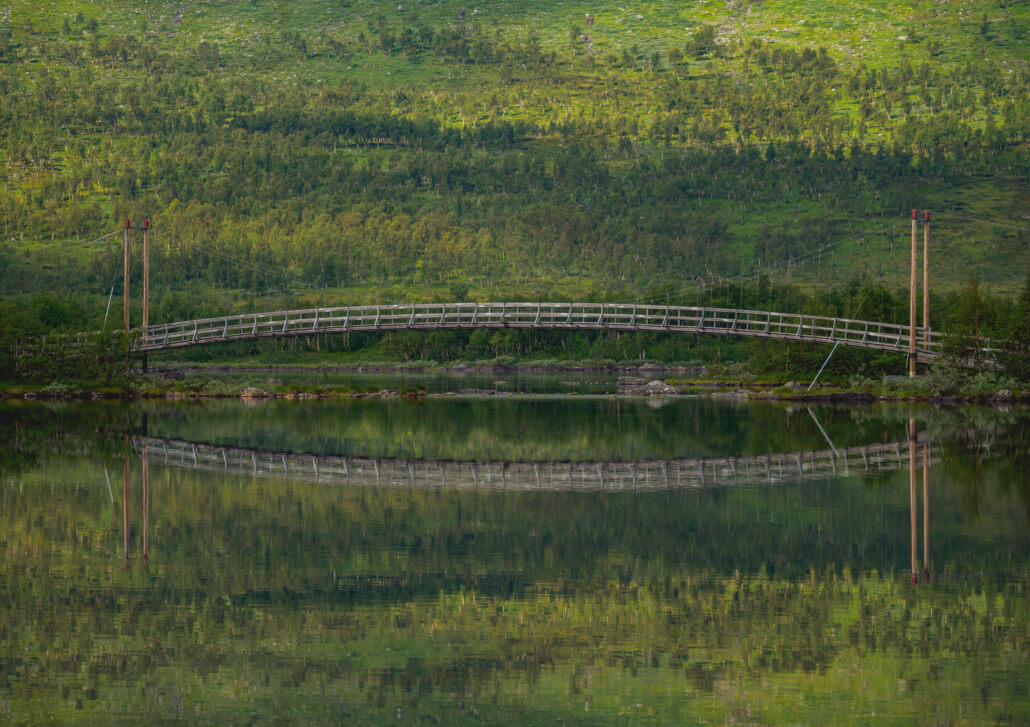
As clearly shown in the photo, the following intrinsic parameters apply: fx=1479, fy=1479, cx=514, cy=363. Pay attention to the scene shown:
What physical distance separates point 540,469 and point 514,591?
17.8 metres

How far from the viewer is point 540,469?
116 feet

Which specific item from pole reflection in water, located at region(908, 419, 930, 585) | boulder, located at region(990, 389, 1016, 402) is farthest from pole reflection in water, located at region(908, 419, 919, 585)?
boulder, located at region(990, 389, 1016, 402)

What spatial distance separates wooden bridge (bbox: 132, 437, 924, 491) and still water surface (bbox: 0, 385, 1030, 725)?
0.22 metres

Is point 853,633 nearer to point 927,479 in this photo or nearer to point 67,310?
point 927,479

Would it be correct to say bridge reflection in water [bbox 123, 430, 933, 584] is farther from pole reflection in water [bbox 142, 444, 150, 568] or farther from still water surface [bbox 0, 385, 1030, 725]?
still water surface [bbox 0, 385, 1030, 725]

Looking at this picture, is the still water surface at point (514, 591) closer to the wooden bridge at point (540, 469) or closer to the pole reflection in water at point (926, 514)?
the pole reflection in water at point (926, 514)

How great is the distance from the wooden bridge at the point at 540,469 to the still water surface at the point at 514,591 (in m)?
0.22

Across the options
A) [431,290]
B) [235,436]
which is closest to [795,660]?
[235,436]

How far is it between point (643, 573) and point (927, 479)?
13645 millimetres

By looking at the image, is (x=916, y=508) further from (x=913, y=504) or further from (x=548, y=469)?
(x=548, y=469)

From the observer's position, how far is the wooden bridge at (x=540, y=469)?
1243 inches

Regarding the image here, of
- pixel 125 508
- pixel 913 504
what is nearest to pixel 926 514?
pixel 913 504

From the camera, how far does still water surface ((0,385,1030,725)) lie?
43.2ft

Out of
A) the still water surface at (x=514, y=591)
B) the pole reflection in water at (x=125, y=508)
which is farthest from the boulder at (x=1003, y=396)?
the pole reflection in water at (x=125, y=508)
